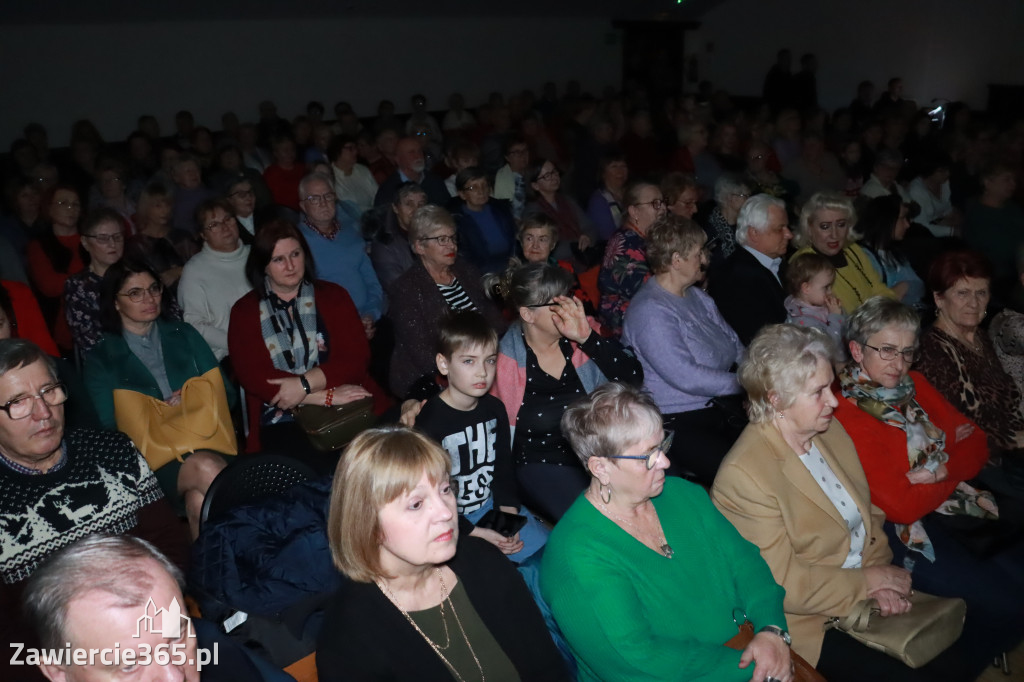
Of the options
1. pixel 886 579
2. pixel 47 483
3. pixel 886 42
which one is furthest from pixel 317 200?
pixel 886 42

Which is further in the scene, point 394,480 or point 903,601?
point 903,601

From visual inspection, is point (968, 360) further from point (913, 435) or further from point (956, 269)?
point (913, 435)

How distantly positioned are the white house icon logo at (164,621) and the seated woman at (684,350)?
215cm

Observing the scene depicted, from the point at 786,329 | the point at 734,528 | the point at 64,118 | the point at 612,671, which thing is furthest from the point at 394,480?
the point at 64,118

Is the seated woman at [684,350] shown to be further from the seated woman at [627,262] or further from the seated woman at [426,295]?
the seated woman at [426,295]

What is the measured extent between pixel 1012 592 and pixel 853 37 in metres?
11.7

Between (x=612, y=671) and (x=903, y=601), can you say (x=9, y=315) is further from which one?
(x=903, y=601)

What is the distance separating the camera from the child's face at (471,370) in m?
2.66

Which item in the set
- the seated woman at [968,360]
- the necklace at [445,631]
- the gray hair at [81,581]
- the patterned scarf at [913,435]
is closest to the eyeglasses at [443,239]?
the patterned scarf at [913,435]

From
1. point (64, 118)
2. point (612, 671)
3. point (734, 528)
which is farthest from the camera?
point (64, 118)

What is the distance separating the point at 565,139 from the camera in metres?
9.24

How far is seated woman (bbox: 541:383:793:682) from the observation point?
1.85m

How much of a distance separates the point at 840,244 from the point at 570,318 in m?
2.07

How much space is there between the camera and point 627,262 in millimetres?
4102
